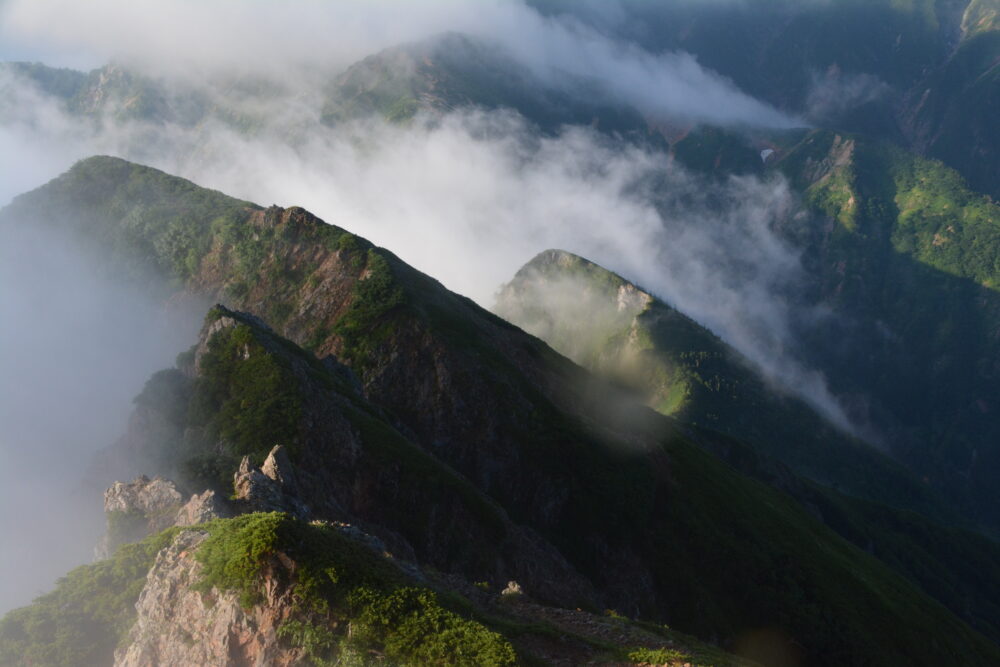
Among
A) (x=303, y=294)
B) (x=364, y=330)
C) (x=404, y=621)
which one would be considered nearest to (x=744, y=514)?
(x=364, y=330)

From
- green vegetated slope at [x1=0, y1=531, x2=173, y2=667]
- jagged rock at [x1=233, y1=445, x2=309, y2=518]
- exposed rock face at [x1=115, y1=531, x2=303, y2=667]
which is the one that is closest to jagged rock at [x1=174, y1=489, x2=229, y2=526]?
jagged rock at [x1=233, y1=445, x2=309, y2=518]

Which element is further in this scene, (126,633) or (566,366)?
(566,366)

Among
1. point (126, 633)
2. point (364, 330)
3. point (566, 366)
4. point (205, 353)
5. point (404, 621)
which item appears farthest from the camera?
point (566, 366)

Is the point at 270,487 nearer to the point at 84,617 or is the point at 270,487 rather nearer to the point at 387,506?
the point at 84,617

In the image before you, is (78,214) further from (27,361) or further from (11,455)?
(11,455)

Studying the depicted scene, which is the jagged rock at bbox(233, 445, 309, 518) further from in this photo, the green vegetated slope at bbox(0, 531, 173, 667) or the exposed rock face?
the exposed rock face

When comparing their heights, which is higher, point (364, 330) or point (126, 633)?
point (364, 330)
